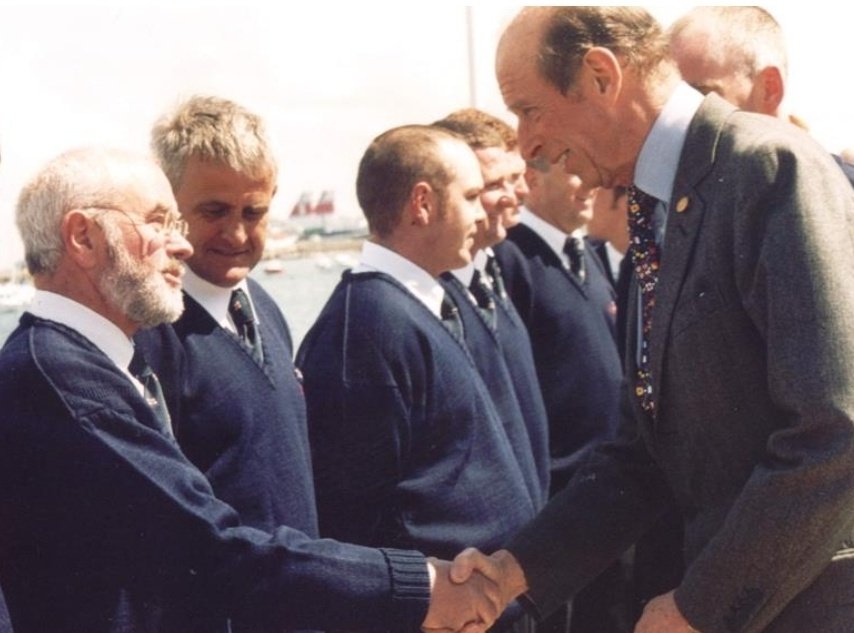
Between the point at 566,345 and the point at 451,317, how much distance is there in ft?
3.71

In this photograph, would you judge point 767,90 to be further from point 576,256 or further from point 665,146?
point 576,256

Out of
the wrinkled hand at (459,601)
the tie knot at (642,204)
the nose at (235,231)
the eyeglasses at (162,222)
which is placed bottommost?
the wrinkled hand at (459,601)

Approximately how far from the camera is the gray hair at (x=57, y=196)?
297cm

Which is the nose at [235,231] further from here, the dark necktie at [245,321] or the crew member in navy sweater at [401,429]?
the crew member in navy sweater at [401,429]

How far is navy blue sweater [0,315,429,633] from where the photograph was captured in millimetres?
2689

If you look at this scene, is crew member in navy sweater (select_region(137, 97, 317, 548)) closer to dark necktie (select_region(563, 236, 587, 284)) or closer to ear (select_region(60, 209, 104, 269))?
ear (select_region(60, 209, 104, 269))

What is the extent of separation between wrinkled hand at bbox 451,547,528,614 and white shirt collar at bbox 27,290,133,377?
1089 millimetres

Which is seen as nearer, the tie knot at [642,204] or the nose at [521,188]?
the tie knot at [642,204]

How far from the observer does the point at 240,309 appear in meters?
3.63

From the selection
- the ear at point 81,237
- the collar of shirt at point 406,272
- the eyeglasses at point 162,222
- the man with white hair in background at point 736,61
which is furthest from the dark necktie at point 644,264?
the collar of shirt at point 406,272

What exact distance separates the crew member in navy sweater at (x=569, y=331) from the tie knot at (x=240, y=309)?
1898 millimetres

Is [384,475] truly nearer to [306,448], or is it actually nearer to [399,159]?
[306,448]

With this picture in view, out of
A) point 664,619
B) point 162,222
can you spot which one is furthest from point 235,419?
Result: point 664,619

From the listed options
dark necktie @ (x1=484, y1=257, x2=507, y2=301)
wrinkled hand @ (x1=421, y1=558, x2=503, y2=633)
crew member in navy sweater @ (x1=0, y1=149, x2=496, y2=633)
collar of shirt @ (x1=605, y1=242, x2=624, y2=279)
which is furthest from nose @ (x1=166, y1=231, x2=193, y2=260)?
collar of shirt @ (x1=605, y1=242, x2=624, y2=279)
